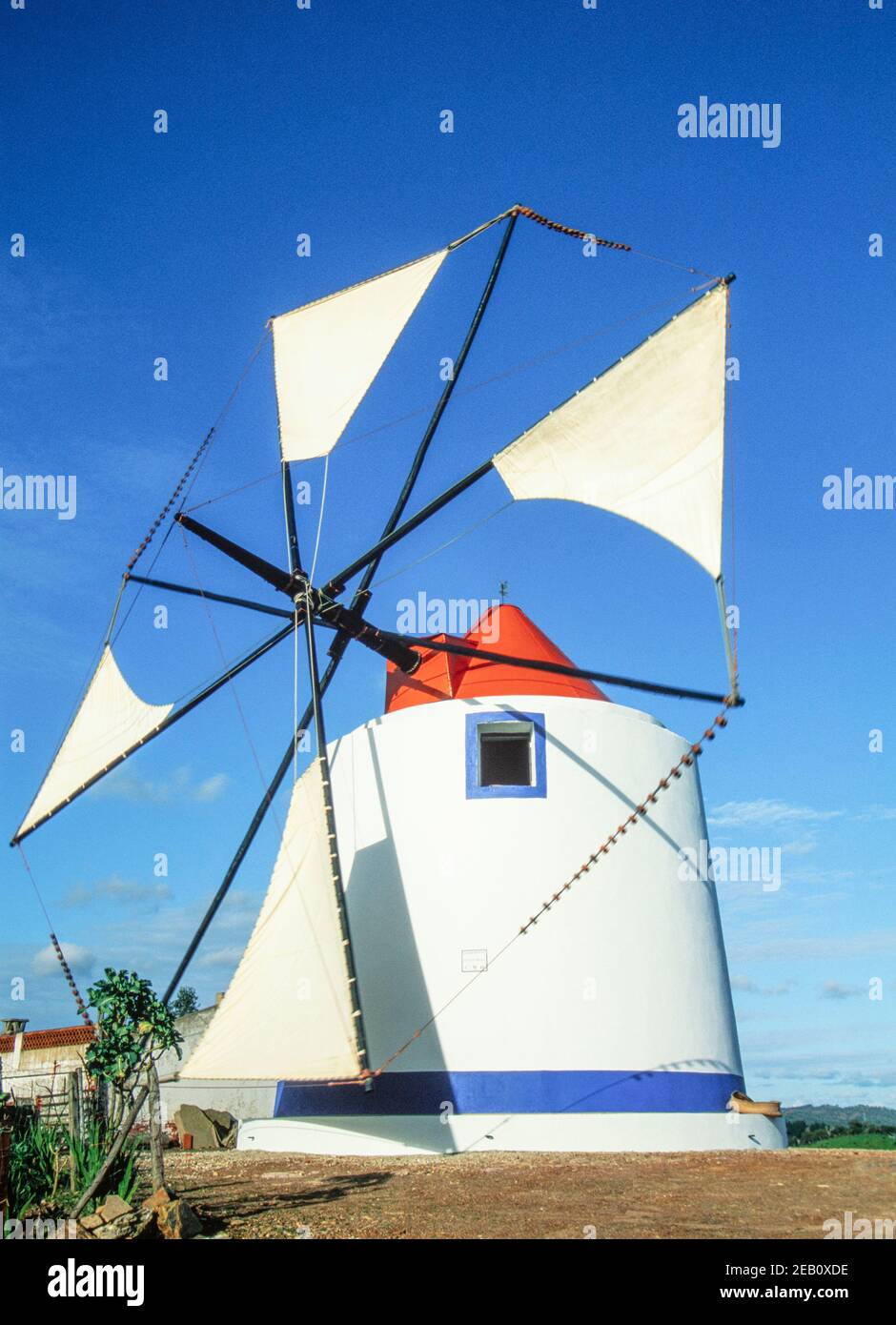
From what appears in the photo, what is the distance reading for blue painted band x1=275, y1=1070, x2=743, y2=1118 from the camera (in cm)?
1453

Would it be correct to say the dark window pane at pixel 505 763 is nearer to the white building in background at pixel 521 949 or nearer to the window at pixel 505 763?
the window at pixel 505 763

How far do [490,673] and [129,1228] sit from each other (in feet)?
35.1

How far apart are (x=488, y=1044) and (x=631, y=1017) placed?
6.79ft

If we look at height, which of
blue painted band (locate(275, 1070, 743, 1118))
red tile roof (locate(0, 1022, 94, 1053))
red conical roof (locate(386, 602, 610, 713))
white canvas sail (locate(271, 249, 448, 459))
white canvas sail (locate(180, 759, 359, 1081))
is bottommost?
red tile roof (locate(0, 1022, 94, 1053))

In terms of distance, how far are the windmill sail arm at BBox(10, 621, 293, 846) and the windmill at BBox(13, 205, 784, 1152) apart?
0.14 feet

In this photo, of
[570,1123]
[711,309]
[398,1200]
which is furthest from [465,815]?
[711,309]

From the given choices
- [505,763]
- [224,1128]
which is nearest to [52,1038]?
[224,1128]

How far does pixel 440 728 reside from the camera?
16438 mm

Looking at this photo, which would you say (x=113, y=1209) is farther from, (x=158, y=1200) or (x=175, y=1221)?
(x=175, y=1221)

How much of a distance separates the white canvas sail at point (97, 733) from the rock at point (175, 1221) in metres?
9.76

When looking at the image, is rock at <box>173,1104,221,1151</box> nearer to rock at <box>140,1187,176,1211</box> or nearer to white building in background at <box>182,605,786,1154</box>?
white building in background at <box>182,605,786,1154</box>

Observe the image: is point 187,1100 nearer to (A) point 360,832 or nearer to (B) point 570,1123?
(A) point 360,832

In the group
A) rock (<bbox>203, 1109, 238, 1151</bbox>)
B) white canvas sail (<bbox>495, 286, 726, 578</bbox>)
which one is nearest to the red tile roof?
rock (<bbox>203, 1109, 238, 1151</bbox>)

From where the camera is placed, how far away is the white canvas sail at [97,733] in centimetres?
1742
